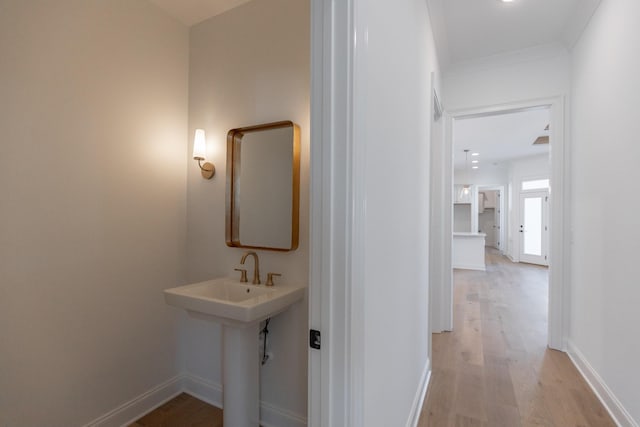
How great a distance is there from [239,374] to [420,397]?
1179 mm

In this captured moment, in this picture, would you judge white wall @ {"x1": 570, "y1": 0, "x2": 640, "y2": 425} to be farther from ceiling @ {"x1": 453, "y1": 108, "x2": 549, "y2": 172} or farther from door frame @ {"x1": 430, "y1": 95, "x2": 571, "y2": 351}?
ceiling @ {"x1": 453, "y1": 108, "x2": 549, "y2": 172}

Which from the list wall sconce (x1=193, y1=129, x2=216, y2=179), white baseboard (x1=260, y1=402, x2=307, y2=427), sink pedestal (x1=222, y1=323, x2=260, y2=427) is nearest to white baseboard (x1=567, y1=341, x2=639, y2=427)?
white baseboard (x1=260, y1=402, x2=307, y2=427)

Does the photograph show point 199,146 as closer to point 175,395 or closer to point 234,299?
point 234,299

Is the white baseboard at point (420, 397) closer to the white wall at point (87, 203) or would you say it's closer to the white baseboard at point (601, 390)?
the white baseboard at point (601, 390)

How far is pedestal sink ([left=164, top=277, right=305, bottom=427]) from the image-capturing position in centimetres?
154

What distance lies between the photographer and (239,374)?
1.65 m

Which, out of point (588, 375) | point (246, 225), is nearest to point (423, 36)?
point (246, 225)

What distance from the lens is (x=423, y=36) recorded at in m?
1.95

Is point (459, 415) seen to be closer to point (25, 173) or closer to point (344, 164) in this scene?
point (344, 164)

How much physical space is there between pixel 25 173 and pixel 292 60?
5.05ft

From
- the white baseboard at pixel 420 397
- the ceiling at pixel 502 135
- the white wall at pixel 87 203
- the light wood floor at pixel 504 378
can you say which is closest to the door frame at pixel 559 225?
the light wood floor at pixel 504 378

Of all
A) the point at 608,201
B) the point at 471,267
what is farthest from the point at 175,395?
the point at 471,267

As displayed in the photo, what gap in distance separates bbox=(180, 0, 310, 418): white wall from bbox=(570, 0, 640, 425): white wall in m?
1.83

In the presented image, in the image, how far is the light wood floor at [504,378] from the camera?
1.86 meters
